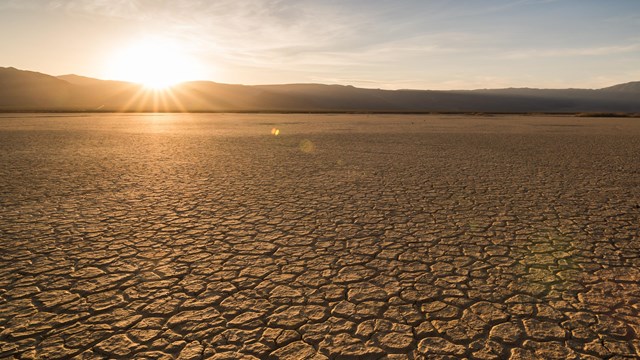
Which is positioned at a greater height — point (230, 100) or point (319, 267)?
point (230, 100)

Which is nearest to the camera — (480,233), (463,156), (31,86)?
(480,233)

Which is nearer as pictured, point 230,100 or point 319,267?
point 319,267

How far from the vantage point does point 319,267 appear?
365cm

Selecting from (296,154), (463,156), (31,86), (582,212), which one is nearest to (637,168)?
(463,156)

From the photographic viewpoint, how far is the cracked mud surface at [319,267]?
2.52m

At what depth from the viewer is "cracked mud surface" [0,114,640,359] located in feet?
8.27

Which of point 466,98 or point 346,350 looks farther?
point 466,98

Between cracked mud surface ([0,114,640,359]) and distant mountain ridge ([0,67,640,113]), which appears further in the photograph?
distant mountain ridge ([0,67,640,113])

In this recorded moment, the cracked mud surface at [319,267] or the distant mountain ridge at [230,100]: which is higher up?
the distant mountain ridge at [230,100]

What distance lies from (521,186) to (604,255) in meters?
3.46

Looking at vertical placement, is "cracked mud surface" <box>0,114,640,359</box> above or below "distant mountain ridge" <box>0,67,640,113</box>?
below

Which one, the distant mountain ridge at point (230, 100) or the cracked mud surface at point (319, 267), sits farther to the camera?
the distant mountain ridge at point (230, 100)

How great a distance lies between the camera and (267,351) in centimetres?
242

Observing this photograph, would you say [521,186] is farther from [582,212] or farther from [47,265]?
[47,265]
